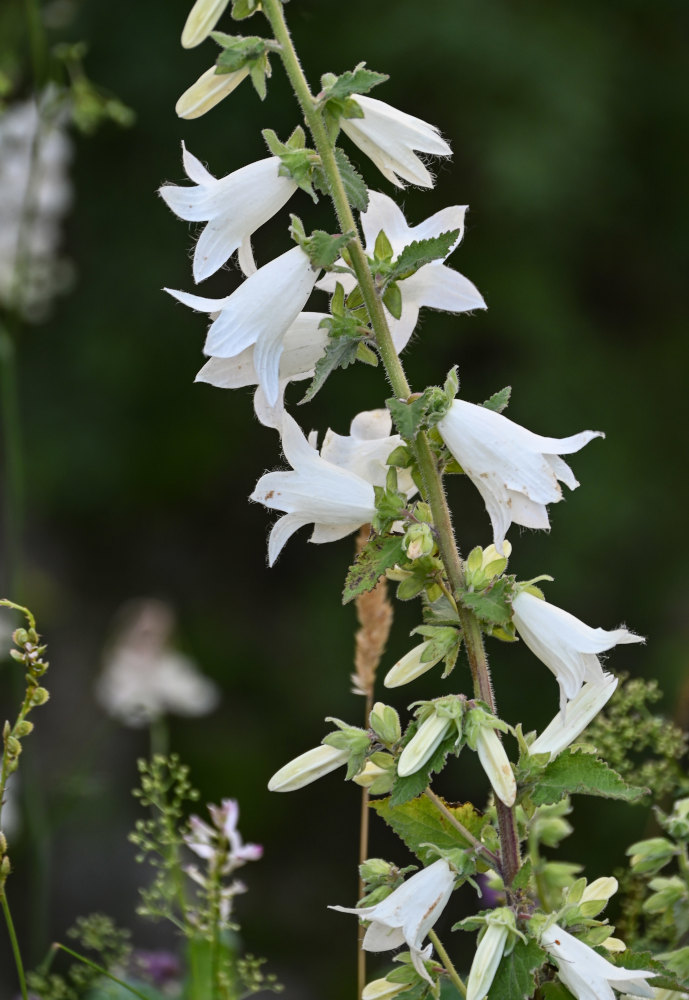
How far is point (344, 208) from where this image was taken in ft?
1.89

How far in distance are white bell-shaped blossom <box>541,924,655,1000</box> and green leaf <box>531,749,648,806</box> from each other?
0.07 meters

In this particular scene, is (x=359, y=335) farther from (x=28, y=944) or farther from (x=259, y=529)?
(x=259, y=529)

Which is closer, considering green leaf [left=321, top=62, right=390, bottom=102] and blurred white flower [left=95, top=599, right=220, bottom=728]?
green leaf [left=321, top=62, right=390, bottom=102]

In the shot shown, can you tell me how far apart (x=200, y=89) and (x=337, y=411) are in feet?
7.51

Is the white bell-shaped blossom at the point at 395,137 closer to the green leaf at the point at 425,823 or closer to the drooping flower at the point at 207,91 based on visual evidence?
the drooping flower at the point at 207,91

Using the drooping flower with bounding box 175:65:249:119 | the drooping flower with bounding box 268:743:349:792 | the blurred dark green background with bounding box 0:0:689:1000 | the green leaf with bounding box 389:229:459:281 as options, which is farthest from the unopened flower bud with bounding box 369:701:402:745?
the blurred dark green background with bounding box 0:0:689:1000

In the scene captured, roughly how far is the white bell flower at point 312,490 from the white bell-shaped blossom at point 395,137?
0.15m

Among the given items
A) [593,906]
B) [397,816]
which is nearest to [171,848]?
[397,816]

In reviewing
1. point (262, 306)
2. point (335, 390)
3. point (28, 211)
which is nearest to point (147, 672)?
point (28, 211)

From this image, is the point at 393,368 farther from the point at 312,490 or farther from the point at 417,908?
the point at 417,908

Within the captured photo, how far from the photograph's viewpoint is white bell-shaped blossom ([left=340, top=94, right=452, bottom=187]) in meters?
0.60

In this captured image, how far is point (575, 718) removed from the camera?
0.60 meters

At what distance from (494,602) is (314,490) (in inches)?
4.9

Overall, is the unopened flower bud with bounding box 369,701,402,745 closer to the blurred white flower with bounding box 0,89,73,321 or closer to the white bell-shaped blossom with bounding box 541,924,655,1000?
the white bell-shaped blossom with bounding box 541,924,655,1000
